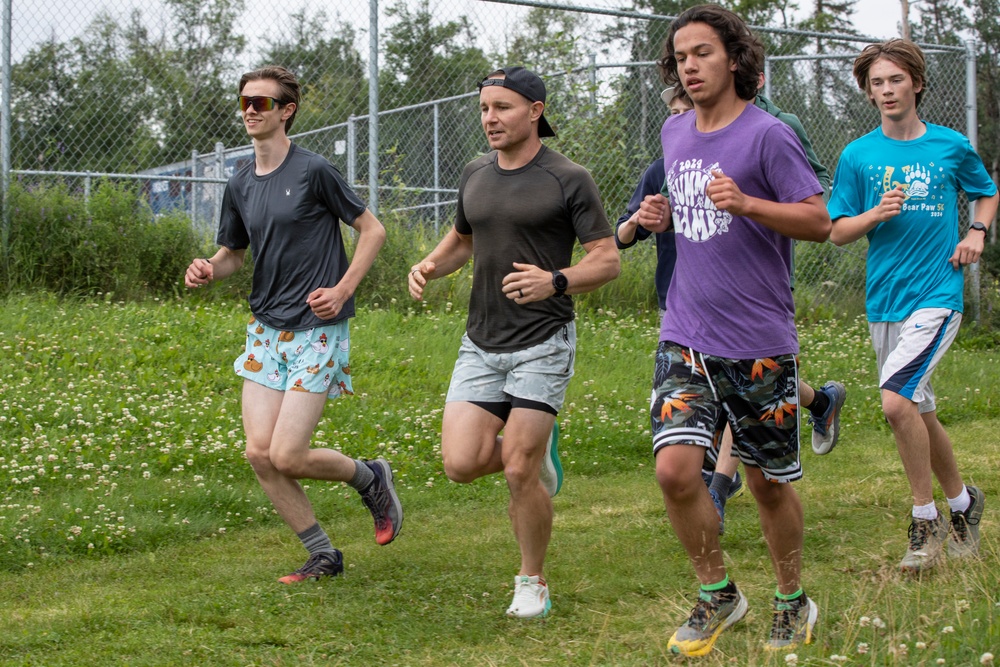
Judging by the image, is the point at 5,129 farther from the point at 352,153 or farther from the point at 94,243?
the point at 352,153

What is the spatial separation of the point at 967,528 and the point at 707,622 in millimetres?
1930

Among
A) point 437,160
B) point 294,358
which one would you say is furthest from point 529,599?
point 437,160

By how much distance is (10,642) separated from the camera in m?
4.14

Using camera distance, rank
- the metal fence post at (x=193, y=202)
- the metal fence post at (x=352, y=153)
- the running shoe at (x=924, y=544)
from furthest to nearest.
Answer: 1. the metal fence post at (x=352, y=153)
2. the metal fence post at (x=193, y=202)
3. the running shoe at (x=924, y=544)

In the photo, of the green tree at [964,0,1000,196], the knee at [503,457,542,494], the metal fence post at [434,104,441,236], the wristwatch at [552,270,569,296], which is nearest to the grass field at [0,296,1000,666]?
the knee at [503,457,542,494]

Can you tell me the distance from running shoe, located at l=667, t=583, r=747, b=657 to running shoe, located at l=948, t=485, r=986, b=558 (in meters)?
1.60

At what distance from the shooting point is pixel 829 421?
6340 mm

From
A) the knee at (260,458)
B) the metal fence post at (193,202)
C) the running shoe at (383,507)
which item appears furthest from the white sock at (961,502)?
the metal fence post at (193,202)

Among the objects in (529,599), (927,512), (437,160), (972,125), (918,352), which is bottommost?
(529,599)

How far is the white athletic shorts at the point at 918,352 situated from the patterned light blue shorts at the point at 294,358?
2455mm

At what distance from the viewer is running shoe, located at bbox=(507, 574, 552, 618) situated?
4453 mm

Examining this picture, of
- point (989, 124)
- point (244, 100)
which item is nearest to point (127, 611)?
point (244, 100)

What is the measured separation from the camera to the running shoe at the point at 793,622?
374cm

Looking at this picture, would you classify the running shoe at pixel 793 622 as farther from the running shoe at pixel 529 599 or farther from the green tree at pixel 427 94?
the green tree at pixel 427 94
